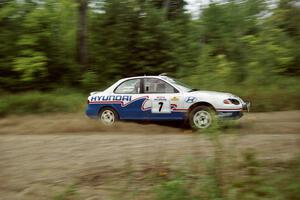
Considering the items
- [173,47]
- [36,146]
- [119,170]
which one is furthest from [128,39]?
[119,170]

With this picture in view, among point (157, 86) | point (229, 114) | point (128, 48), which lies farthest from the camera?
point (128, 48)

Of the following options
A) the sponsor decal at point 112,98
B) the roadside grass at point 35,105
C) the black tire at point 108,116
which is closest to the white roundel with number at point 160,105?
the sponsor decal at point 112,98

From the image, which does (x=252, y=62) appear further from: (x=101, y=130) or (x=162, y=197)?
(x=162, y=197)

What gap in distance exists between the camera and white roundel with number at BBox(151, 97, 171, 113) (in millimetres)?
12570

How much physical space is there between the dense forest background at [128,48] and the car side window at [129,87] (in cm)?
686

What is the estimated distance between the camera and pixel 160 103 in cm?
1263

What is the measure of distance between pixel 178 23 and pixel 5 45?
8.74 meters

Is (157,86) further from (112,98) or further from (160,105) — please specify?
(112,98)

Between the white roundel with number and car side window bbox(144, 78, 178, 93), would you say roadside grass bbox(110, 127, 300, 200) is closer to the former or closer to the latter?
the white roundel with number

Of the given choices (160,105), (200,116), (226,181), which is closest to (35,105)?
(160,105)

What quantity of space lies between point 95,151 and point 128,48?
14.1 metres

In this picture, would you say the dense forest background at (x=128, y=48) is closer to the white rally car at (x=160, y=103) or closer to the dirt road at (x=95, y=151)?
the white rally car at (x=160, y=103)

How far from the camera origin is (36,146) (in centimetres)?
998

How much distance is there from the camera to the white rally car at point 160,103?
40.1 feet
